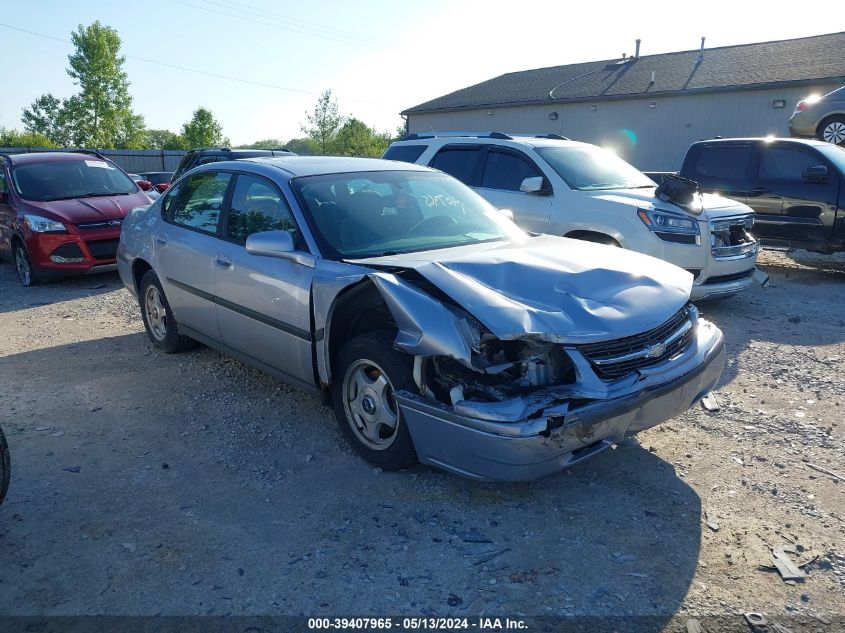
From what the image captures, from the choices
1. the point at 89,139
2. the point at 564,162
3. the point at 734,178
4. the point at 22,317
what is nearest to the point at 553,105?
the point at 734,178

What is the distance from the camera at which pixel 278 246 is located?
406 cm

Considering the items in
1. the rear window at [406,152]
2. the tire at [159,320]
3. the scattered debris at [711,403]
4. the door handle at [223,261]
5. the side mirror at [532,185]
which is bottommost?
the scattered debris at [711,403]

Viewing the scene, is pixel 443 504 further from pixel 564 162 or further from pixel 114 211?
pixel 114 211

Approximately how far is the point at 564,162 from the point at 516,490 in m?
5.04

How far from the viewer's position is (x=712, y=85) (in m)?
24.2

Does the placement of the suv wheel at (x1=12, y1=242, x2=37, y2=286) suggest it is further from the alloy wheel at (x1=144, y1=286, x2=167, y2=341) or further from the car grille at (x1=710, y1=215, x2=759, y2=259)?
the car grille at (x1=710, y1=215, x2=759, y2=259)

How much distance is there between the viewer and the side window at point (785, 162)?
9312 mm

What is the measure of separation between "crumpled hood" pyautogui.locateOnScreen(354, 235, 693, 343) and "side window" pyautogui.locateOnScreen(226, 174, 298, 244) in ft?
2.78

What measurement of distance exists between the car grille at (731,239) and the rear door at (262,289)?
186 inches

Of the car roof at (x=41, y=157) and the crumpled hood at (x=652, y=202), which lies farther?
the car roof at (x=41, y=157)

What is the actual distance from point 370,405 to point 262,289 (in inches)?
→ 46.0

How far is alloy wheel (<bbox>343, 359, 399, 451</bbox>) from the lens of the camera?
373cm

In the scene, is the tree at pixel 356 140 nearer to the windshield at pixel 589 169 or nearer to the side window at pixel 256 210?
the windshield at pixel 589 169

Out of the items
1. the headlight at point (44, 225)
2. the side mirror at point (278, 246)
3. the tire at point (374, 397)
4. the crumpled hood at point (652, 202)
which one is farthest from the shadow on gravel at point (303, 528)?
the headlight at point (44, 225)
